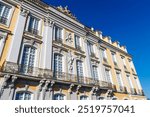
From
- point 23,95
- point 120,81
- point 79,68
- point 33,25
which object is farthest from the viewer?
point 120,81

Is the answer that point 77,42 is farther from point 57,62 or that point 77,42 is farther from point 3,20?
point 3,20

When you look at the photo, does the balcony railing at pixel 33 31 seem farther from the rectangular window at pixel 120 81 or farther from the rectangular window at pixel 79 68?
the rectangular window at pixel 120 81

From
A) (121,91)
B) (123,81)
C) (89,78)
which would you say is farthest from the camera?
(123,81)

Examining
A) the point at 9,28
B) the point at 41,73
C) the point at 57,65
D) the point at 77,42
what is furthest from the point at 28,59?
the point at 77,42

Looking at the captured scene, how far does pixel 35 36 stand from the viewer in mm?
10625

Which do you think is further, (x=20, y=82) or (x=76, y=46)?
(x=76, y=46)

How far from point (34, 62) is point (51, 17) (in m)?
5.26

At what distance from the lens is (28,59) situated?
9438 mm

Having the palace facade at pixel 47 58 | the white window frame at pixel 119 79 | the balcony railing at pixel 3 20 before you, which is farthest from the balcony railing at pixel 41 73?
the white window frame at pixel 119 79

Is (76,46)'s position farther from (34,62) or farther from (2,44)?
(2,44)

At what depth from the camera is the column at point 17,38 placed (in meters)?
8.43

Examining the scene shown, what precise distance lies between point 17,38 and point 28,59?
167cm

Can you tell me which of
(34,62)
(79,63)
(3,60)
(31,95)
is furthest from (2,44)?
(79,63)

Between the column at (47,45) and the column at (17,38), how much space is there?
188cm
